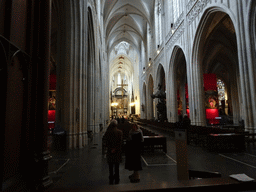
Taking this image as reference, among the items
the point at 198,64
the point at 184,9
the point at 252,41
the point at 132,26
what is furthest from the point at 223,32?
the point at 132,26

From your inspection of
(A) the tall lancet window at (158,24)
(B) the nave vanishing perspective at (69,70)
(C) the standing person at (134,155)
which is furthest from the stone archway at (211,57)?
(C) the standing person at (134,155)

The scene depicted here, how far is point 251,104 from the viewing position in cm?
730

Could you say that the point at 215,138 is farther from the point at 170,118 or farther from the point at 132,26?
the point at 132,26

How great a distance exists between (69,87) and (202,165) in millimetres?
5778

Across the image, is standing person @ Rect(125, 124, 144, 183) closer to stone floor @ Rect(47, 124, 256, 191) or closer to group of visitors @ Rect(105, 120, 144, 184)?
group of visitors @ Rect(105, 120, 144, 184)

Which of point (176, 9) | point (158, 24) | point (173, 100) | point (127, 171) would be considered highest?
point (158, 24)

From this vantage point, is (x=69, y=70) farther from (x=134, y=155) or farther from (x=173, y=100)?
(x=173, y=100)

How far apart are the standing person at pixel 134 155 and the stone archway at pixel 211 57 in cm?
926

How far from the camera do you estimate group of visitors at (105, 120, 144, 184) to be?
10.2ft

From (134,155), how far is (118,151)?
1.60 ft

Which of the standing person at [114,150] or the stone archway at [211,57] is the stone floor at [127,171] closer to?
the standing person at [114,150]

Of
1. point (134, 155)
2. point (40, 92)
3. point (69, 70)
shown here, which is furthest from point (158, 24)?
point (40, 92)

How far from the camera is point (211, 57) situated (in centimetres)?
2238

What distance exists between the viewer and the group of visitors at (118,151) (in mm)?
3104
